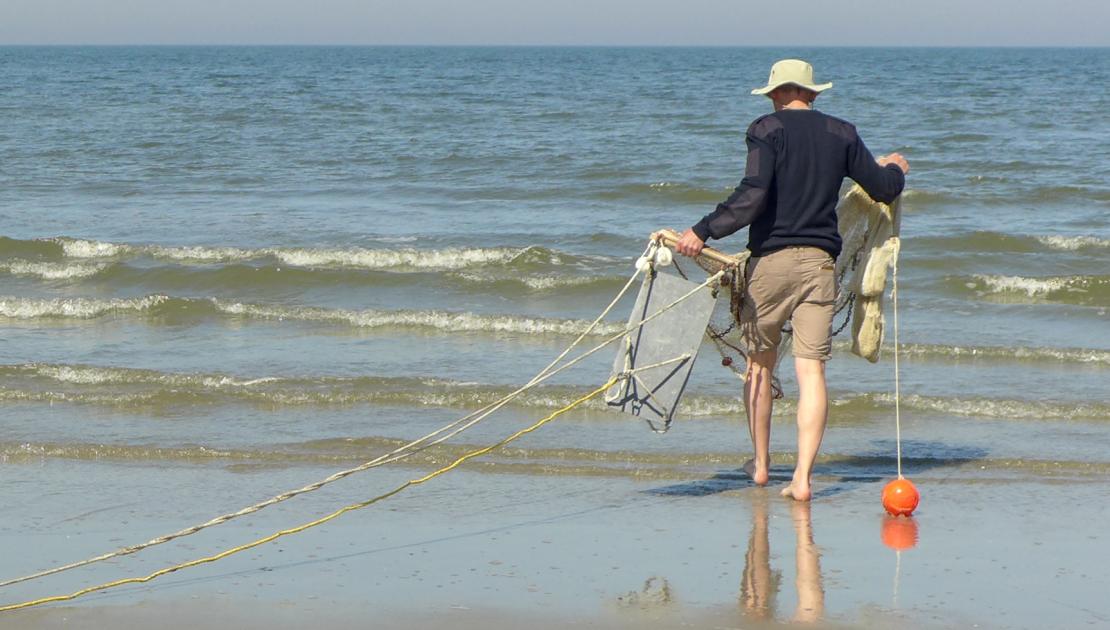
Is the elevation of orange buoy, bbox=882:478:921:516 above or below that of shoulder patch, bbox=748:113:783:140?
below

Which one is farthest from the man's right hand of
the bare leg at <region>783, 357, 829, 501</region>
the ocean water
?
the ocean water

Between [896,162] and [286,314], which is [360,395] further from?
[896,162]

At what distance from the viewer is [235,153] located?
23172 millimetres

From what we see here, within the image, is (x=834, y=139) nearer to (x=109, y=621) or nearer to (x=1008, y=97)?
(x=109, y=621)

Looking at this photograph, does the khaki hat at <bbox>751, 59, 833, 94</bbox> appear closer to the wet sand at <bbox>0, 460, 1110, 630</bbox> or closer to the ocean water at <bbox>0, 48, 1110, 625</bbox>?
the wet sand at <bbox>0, 460, 1110, 630</bbox>

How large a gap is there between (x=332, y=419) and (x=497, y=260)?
5.42m

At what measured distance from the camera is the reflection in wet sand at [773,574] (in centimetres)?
457

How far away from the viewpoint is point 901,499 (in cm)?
559

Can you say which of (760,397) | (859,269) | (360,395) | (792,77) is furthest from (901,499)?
(360,395)

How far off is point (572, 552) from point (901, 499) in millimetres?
1380

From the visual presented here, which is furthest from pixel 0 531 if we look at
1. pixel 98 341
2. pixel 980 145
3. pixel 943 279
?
pixel 980 145

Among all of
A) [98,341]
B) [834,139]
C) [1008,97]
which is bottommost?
[98,341]

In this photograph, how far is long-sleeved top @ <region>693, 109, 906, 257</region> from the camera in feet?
17.7

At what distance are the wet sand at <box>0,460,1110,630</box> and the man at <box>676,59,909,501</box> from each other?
606 millimetres
